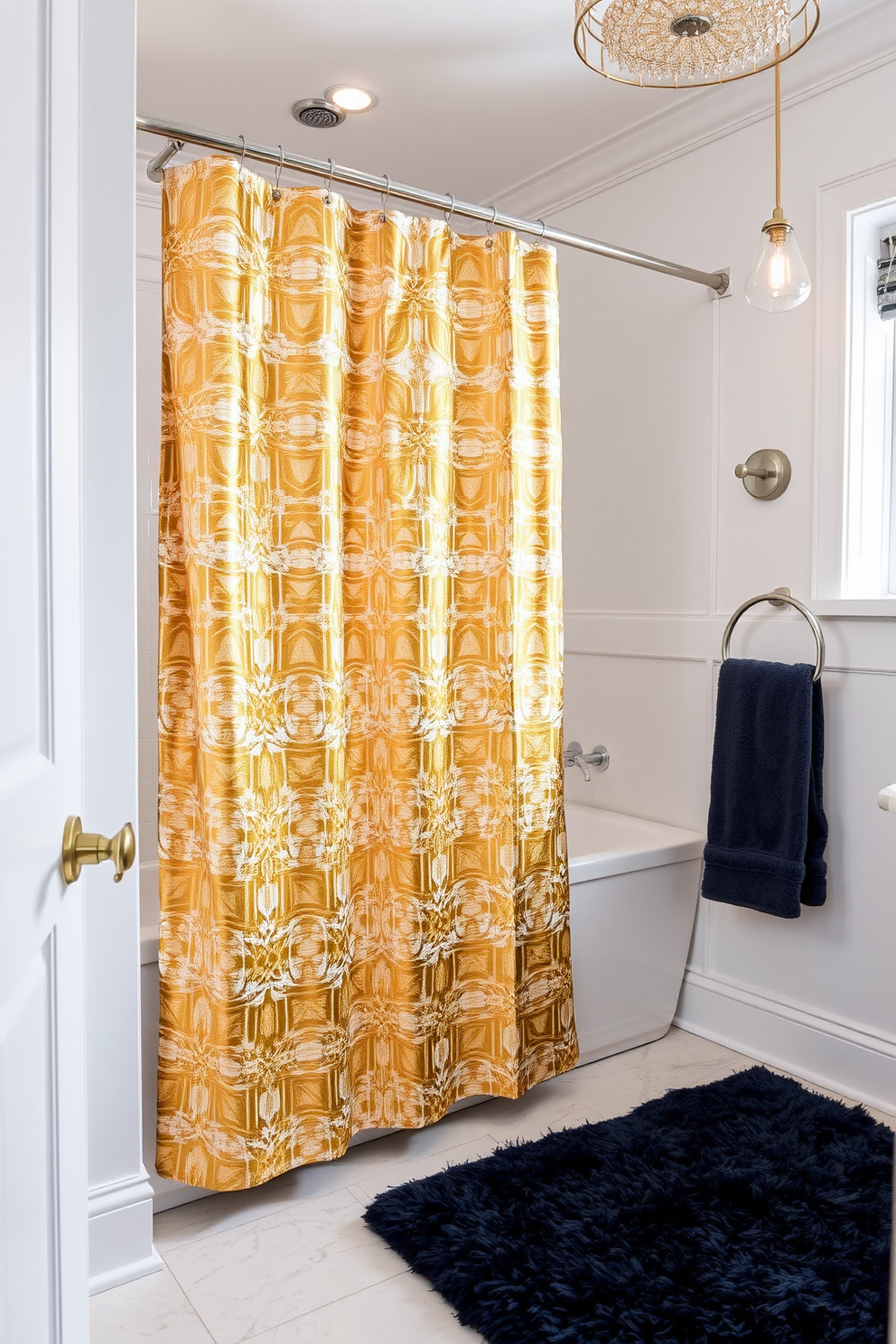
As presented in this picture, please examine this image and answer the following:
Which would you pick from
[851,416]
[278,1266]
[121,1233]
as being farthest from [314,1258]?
[851,416]

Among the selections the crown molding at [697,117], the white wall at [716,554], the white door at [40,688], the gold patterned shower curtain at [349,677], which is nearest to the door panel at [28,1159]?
the white door at [40,688]

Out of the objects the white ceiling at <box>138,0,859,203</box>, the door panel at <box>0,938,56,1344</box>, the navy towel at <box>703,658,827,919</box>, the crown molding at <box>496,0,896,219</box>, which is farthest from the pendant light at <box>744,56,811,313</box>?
the door panel at <box>0,938,56,1344</box>

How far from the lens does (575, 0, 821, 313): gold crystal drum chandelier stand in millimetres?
1712

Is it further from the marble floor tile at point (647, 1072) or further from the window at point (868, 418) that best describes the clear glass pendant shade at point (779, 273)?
the marble floor tile at point (647, 1072)

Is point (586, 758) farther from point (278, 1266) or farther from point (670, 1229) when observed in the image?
point (278, 1266)

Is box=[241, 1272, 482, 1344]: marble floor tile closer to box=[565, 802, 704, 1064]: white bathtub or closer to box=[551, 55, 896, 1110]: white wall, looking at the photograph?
box=[565, 802, 704, 1064]: white bathtub

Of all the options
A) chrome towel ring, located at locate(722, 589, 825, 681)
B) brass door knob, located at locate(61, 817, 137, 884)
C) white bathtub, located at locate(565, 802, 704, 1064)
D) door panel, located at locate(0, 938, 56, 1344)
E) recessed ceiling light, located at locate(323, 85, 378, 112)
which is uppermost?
recessed ceiling light, located at locate(323, 85, 378, 112)

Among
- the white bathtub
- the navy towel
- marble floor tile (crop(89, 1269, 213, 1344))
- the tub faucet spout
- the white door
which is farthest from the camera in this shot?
the tub faucet spout

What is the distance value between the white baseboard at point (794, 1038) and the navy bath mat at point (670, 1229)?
0.46ft

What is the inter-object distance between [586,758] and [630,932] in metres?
0.65

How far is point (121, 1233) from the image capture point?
5.65 ft

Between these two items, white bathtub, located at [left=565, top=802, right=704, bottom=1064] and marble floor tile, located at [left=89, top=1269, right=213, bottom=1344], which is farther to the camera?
white bathtub, located at [left=565, top=802, right=704, bottom=1064]

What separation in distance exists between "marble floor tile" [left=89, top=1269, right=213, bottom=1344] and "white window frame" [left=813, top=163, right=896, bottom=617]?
192cm

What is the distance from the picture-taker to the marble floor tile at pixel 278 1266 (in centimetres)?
165
